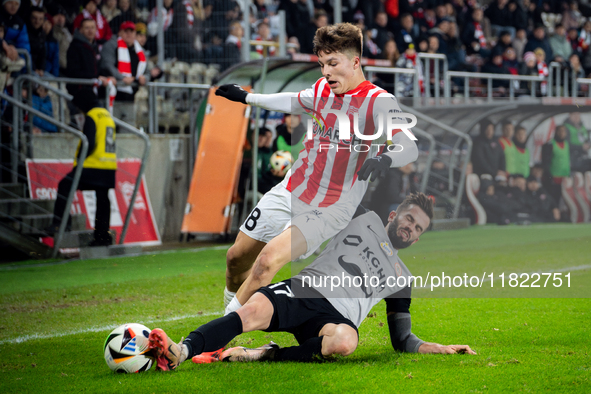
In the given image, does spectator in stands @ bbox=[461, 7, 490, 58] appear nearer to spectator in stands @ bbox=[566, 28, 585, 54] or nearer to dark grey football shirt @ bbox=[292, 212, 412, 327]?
spectator in stands @ bbox=[566, 28, 585, 54]

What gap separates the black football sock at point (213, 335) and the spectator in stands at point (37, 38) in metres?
7.98

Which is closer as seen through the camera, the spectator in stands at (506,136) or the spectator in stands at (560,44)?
the spectator in stands at (506,136)

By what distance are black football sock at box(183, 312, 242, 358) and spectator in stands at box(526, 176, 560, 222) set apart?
11.4 feet

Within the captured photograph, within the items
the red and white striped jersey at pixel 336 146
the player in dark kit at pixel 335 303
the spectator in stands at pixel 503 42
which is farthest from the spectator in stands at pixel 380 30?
the player in dark kit at pixel 335 303

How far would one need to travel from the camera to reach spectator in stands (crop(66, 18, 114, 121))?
10742 mm

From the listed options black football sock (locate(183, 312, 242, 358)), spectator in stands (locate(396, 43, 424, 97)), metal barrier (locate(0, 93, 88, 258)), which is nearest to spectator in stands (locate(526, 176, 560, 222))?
black football sock (locate(183, 312, 242, 358))

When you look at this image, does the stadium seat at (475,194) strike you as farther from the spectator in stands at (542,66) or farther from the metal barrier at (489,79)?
the spectator in stands at (542,66)

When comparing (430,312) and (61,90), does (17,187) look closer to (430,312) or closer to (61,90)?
(61,90)

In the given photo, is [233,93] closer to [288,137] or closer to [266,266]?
[266,266]

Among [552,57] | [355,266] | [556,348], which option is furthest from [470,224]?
[552,57]

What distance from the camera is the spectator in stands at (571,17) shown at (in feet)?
66.5

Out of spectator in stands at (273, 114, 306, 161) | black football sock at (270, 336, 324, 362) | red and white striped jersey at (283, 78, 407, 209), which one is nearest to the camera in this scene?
black football sock at (270, 336, 324, 362)

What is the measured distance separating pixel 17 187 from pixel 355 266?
22.7ft

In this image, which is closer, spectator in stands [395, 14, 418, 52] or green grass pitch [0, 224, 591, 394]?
green grass pitch [0, 224, 591, 394]
